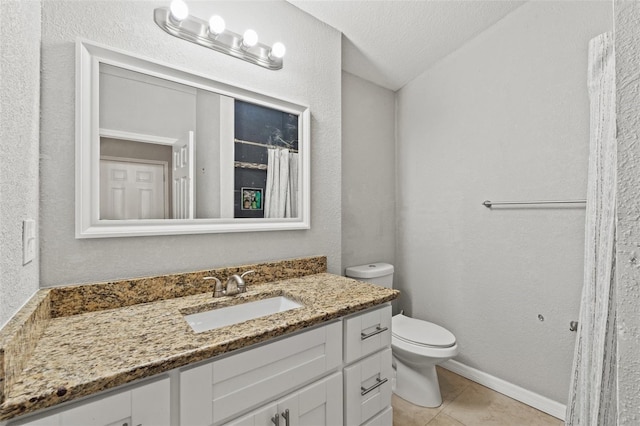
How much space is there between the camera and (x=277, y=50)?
4.84 feet

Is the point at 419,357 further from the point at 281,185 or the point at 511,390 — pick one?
the point at 281,185

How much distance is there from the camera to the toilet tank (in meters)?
2.03

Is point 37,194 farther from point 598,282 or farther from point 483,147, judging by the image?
point 483,147

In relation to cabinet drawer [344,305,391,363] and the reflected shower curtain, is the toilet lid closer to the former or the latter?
cabinet drawer [344,305,391,363]

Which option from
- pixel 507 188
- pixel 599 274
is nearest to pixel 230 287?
pixel 599 274

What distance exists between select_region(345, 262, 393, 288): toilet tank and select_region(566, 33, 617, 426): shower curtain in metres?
1.12

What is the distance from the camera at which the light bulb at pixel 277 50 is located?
1.47 m

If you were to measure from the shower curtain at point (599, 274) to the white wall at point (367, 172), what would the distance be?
1371 mm

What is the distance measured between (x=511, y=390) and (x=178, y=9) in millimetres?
2693

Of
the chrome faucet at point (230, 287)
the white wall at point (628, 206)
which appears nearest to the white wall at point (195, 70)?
the chrome faucet at point (230, 287)

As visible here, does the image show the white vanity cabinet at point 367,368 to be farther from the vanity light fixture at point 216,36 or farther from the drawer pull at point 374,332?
the vanity light fixture at point 216,36

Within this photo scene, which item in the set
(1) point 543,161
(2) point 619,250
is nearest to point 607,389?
(2) point 619,250

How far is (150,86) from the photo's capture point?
120 cm

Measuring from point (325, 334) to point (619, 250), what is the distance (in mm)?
875
